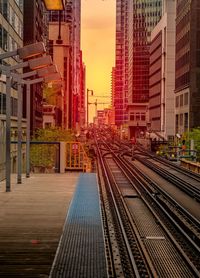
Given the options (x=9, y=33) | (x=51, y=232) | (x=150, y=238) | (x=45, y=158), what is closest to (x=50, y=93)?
(x=9, y=33)

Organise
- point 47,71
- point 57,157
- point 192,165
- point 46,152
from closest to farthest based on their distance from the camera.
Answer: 1. point 47,71
2. point 57,157
3. point 46,152
4. point 192,165

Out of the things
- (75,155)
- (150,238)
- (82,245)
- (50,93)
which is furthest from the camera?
(50,93)

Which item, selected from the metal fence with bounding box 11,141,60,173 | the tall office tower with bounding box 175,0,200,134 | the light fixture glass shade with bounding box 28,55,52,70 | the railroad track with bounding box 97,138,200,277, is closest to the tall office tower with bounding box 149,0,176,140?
the tall office tower with bounding box 175,0,200,134

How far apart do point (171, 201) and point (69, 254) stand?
14.9 meters

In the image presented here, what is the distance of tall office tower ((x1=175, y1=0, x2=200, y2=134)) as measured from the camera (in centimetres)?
9412

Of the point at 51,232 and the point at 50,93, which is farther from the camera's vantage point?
the point at 50,93

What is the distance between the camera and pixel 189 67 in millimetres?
96438

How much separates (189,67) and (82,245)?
88675 mm

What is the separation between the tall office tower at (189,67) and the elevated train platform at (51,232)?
7555cm

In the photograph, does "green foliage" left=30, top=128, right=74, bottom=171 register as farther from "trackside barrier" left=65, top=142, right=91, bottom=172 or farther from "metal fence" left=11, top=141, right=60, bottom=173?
"trackside barrier" left=65, top=142, right=91, bottom=172

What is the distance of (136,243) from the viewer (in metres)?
14.2

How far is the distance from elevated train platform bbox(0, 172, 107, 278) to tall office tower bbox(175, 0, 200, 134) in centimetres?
7555

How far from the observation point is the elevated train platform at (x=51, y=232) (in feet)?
28.9

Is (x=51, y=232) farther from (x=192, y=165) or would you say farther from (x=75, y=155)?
(x=192, y=165)
